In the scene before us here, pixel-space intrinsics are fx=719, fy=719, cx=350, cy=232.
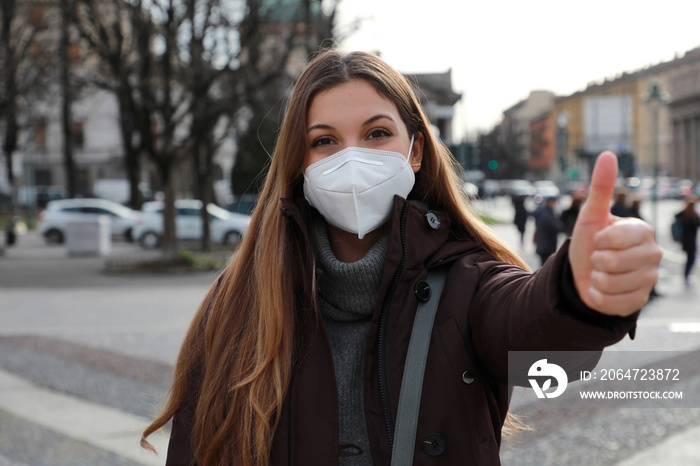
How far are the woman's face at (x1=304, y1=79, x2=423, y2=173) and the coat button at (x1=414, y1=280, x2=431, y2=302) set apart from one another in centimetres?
49

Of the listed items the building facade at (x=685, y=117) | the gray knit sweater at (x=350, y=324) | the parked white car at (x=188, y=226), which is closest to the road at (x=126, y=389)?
the gray knit sweater at (x=350, y=324)

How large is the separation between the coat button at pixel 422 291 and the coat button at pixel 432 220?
0.19m

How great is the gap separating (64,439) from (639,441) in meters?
4.12

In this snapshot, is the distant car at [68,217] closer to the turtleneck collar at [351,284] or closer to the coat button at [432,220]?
the turtleneck collar at [351,284]

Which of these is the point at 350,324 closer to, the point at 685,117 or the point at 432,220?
the point at 432,220

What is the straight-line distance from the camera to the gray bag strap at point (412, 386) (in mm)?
1674

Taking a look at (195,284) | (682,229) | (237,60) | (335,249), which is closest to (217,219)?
(237,60)

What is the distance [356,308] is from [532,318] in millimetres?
559

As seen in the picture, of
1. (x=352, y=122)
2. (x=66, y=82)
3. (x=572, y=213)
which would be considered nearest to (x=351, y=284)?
(x=352, y=122)

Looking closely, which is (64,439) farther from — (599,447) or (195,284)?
(195,284)

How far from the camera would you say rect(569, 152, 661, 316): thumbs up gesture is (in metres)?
1.20

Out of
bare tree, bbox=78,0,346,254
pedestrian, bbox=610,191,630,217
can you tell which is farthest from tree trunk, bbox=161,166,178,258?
pedestrian, bbox=610,191,630,217

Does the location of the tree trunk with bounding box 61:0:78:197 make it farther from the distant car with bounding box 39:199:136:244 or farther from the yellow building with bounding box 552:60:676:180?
the yellow building with bounding box 552:60:676:180

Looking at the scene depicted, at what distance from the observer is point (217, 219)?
26.3m
